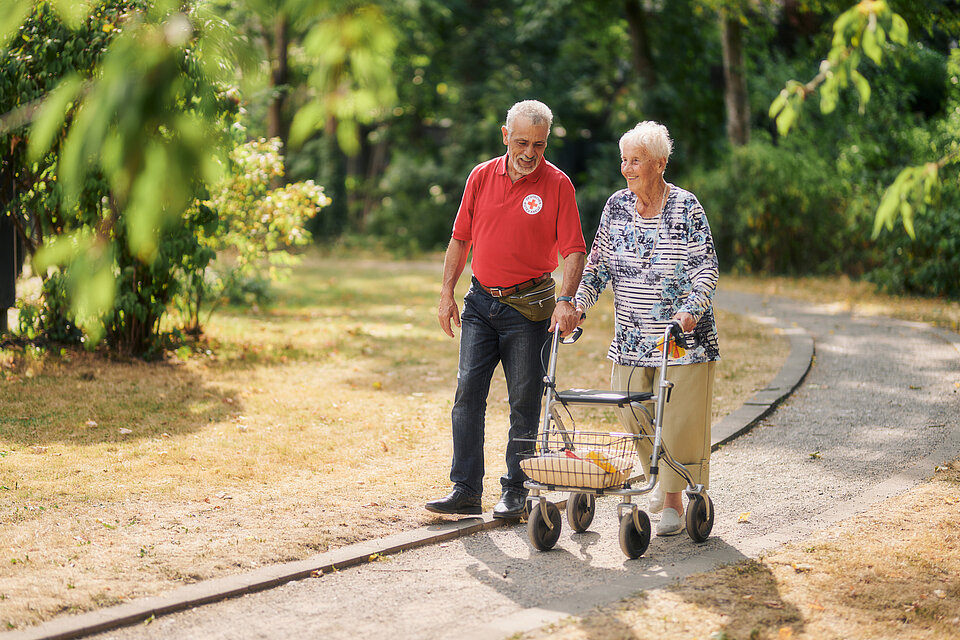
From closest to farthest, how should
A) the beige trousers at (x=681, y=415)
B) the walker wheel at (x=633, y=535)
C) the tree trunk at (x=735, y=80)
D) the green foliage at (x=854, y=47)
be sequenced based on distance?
the green foliage at (x=854, y=47), the walker wheel at (x=633, y=535), the beige trousers at (x=681, y=415), the tree trunk at (x=735, y=80)

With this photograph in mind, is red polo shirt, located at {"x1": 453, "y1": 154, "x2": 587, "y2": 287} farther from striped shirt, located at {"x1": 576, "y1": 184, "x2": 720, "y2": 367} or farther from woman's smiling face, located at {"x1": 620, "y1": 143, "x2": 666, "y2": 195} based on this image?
woman's smiling face, located at {"x1": 620, "y1": 143, "x2": 666, "y2": 195}

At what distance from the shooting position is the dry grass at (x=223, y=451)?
183 inches

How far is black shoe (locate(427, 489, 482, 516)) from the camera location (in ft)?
17.4

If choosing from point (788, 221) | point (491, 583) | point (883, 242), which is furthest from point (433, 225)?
point (491, 583)

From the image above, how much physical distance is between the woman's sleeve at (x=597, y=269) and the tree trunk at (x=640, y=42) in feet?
69.2

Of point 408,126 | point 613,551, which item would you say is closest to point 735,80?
point 408,126

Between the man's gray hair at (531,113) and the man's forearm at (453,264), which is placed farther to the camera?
the man's forearm at (453,264)

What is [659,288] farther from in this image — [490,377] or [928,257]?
[928,257]

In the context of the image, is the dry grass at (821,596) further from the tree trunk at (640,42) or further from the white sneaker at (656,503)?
the tree trunk at (640,42)

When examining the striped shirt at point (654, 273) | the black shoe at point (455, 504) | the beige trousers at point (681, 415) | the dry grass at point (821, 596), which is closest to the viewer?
the dry grass at point (821, 596)

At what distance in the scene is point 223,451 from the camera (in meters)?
6.61

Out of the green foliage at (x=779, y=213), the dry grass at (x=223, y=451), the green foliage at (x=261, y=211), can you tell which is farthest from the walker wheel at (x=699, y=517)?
the green foliage at (x=779, y=213)

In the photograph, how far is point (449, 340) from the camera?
1210 cm

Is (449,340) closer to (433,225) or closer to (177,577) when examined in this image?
(177,577)
